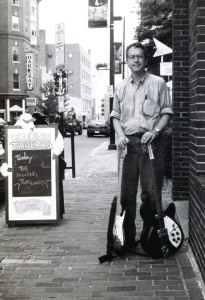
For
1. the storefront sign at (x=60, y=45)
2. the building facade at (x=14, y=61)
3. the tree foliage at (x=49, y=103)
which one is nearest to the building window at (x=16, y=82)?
the building facade at (x=14, y=61)

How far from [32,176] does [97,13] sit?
48.1ft

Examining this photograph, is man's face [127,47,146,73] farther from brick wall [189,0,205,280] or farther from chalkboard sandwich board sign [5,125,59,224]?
chalkboard sandwich board sign [5,125,59,224]

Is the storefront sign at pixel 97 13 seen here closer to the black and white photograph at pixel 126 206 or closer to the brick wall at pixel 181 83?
the black and white photograph at pixel 126 206

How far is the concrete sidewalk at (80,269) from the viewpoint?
410cm

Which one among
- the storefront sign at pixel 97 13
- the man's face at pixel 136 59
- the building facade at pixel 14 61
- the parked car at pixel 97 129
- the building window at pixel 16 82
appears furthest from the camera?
the building window at pixel 16 82

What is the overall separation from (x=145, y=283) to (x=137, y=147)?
1.48m

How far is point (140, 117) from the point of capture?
5133mm

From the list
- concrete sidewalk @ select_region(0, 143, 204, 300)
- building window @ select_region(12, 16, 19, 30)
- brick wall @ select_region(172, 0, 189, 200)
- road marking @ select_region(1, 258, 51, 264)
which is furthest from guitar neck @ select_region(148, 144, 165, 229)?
building window @ select_region(12, 16, 19, 30)

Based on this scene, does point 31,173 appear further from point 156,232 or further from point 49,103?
point 49,103

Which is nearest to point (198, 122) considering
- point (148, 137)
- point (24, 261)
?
point (148, 137)

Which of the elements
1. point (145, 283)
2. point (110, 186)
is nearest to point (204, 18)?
point (145, 283)

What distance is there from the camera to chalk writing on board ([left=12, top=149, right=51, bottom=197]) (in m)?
6.59

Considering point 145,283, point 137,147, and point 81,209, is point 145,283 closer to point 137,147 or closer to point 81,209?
point 137,147

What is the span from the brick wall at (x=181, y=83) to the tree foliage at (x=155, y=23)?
1113cm
